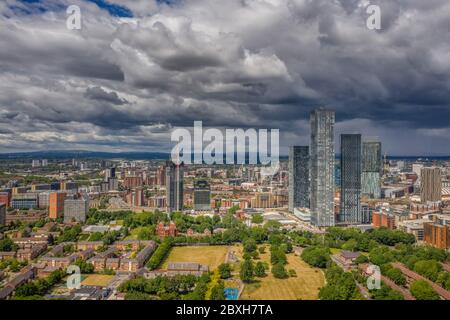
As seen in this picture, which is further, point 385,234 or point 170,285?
point 385,234

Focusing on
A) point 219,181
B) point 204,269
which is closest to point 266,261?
point 204,269

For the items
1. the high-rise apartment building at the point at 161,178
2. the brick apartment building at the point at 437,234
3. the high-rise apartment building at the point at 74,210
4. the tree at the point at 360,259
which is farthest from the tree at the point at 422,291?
the high-rise apartment building at the point at 161,178

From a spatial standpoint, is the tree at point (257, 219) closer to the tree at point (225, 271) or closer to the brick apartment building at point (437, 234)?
the brick apartment building at point (437, 234)

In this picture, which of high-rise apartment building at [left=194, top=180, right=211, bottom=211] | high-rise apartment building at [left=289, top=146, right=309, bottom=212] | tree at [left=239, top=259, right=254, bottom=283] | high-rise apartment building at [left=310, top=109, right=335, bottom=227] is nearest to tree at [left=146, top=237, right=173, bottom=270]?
tree at [left=239, top=259, right=254, bottom=283]

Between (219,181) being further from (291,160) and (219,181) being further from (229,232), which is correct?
(229,232)

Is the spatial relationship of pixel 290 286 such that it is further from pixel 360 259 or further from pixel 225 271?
pixel 360 259

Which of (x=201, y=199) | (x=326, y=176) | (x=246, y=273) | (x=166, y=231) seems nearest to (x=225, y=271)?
(x=246, y=273)
